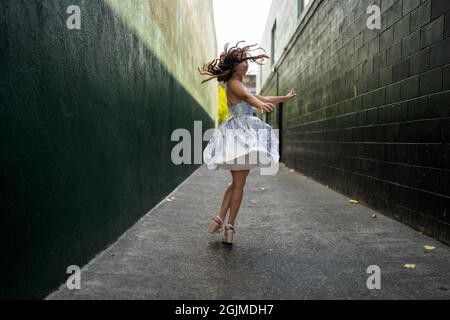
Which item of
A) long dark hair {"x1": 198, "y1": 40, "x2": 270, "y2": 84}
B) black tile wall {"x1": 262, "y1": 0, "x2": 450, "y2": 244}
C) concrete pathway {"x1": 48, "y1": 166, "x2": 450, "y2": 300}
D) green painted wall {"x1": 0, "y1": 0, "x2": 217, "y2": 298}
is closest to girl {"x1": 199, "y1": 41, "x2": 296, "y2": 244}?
long dark hair {"x1": 198, "y1": 40, "x2": 270, "y2": 84}

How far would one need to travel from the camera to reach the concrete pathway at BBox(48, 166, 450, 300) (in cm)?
270

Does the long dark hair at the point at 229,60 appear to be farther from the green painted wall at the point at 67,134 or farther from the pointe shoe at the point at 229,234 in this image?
the pointe shoe at the point at 229,234

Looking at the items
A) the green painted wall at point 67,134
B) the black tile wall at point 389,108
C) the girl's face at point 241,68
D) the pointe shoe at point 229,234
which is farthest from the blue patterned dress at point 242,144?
the black tile wall at point 389,108

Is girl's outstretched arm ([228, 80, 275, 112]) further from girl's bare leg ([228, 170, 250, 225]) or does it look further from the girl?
girl's bare leg ([228, 170, 250, 225])

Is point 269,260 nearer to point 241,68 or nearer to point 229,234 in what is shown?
point 229,234

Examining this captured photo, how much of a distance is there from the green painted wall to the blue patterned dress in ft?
3.12

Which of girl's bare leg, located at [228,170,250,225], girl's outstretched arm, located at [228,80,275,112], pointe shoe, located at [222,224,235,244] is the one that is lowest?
pointe shoe, located at [222,224,235,244]

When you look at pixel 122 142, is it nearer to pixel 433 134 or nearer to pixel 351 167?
pixel 433 134

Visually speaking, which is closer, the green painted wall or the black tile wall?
the green painted wall

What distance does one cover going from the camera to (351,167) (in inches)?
274

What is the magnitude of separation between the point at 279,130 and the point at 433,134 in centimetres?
1351

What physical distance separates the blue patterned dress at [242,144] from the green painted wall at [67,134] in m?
0.95

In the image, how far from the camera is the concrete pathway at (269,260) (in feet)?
8.86
